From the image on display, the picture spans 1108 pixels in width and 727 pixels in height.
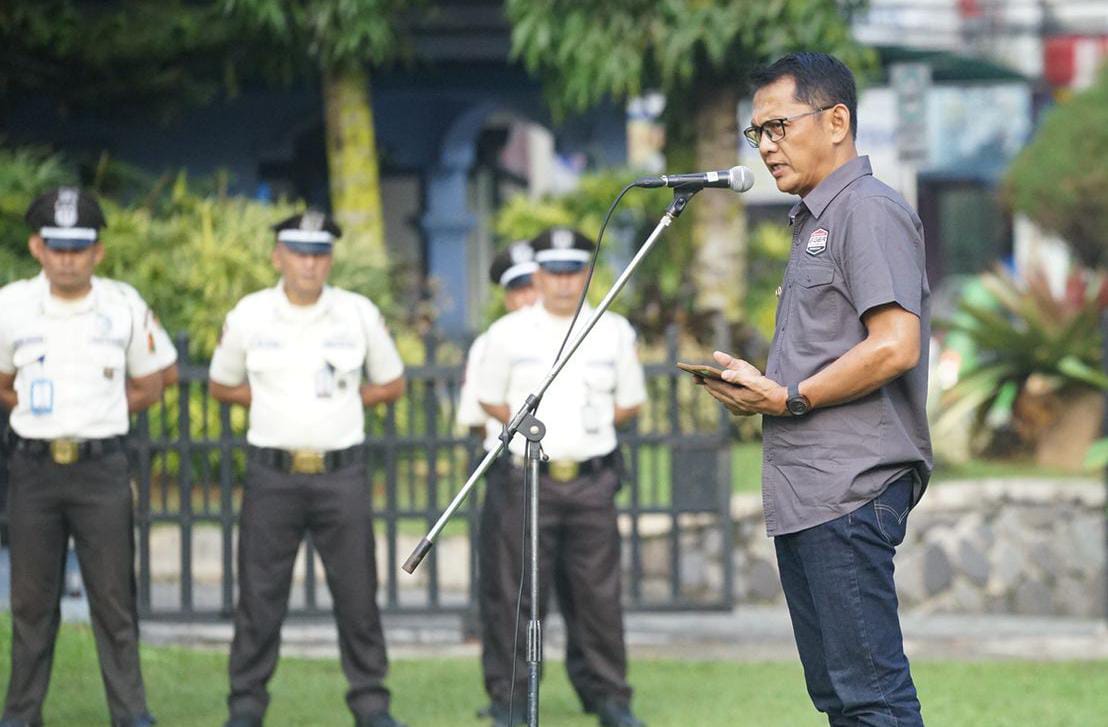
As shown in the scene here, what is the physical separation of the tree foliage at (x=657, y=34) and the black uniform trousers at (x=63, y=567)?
22.8ft

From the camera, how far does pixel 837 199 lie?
472cm

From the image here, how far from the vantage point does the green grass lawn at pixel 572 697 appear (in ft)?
25.9

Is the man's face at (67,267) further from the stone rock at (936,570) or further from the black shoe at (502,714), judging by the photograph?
the stone rock at (936,570)

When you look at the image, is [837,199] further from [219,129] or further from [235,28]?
[219,129]

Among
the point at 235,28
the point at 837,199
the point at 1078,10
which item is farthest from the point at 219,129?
the point at 1078,10

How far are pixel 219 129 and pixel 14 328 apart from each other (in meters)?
10.3

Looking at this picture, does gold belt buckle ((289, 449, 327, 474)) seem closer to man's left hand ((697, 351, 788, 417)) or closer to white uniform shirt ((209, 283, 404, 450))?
white uniform shirt ((209, 283, 404, 450))

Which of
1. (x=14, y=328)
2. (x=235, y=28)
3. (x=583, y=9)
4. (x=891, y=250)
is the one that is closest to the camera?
(x=891, y=250)

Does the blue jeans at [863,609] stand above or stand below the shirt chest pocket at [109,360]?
below

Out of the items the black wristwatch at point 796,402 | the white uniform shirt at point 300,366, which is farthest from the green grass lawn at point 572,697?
the black wristwatch at point 796,402

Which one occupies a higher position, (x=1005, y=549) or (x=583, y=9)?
(x=583, y=9)

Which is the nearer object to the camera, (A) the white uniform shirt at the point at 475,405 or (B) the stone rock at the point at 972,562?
(A) the white uniform shirt at the point at 475,405

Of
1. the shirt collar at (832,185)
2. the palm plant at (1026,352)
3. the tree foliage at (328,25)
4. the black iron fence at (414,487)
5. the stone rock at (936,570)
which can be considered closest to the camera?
the shirt collar at (832,185)

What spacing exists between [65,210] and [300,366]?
3.31 feet
